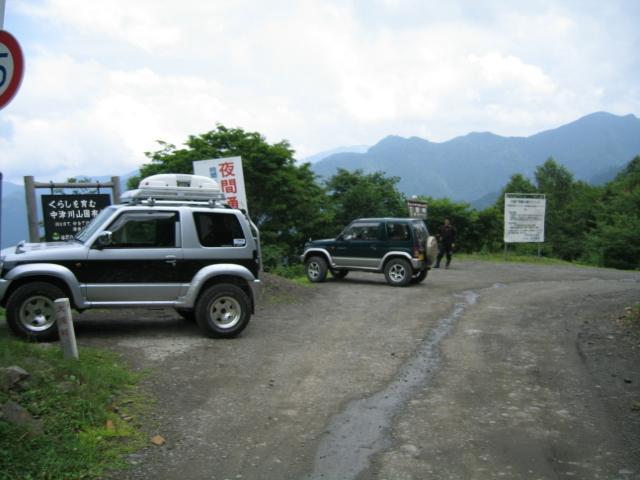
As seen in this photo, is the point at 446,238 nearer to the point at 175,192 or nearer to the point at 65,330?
the point at 175,192

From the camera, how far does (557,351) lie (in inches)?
332

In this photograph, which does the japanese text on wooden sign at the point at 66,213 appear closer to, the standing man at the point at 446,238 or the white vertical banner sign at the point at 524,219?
the standing man at the point at 446,238

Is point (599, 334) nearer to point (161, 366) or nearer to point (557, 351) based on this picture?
point (557, 351)

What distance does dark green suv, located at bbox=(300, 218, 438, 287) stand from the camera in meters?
16.0

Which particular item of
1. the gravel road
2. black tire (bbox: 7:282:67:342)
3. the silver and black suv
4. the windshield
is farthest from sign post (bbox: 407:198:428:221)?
black tire (bbox: 7:282:67:342)

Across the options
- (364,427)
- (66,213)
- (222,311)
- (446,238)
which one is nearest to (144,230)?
(222,311)

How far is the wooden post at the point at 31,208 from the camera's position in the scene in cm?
1118

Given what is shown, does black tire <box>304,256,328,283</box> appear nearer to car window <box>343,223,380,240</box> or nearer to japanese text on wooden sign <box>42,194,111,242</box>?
car window <box>343,223,380,240</box>

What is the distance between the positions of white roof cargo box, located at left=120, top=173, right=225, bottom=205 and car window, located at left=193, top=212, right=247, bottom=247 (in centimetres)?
35

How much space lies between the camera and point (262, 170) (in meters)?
26.0

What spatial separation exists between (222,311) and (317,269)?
841cm

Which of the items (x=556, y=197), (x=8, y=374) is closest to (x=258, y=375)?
(x=8, y=374)

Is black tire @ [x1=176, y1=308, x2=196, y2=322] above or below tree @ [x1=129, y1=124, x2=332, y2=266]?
below

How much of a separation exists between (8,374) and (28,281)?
332 cm
